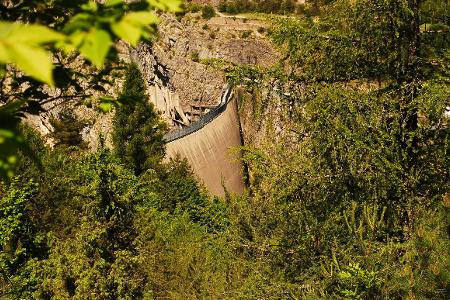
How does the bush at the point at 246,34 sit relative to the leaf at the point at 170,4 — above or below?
below

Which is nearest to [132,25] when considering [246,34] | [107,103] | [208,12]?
[107,103]

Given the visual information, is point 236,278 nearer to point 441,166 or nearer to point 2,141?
point 441,166

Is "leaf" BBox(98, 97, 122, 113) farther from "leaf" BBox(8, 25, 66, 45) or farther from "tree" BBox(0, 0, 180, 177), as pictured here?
"leaf" BBox(8, 25, 66, 45)

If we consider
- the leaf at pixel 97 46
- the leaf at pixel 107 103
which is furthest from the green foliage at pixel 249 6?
the leaf at pixel 97 46

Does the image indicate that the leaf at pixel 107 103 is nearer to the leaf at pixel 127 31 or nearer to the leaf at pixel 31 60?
the leaf at pixel 127 31

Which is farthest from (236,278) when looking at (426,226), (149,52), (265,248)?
(149,52)

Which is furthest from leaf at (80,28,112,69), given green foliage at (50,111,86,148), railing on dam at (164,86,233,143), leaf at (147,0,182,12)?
green foliage at (50,111,86,148)
